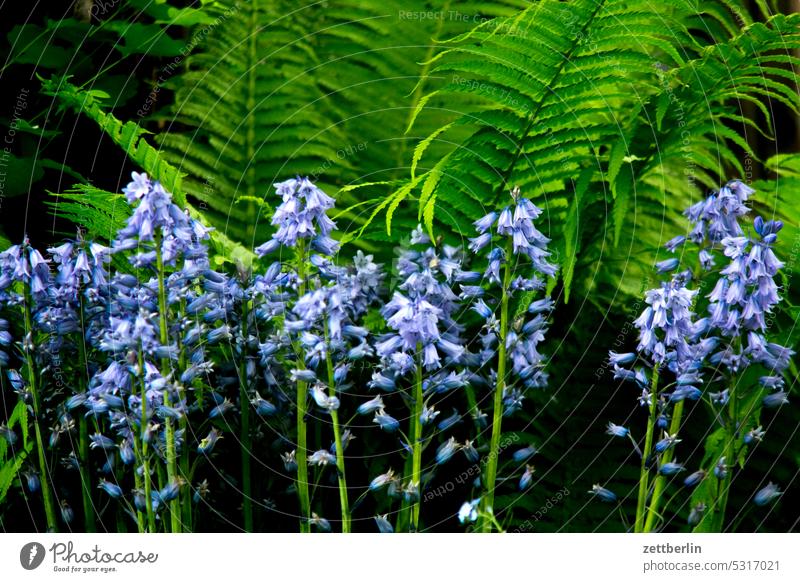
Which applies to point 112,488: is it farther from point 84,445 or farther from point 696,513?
point 696,513

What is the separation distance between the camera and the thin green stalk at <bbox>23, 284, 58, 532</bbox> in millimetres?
901

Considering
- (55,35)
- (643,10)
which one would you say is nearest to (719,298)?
(643,10)

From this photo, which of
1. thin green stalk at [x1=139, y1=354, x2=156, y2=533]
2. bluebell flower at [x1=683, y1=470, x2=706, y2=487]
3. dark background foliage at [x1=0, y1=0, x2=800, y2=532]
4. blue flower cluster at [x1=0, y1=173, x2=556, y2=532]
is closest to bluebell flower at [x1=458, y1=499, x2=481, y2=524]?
blue flower cluster at [x1=0, y1=173, x2=556, y2=532]

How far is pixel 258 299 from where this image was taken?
3.15 feet

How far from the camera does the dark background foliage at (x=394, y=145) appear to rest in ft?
3.61

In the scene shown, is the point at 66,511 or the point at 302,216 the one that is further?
the point at 66,511

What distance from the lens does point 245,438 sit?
3.05ft

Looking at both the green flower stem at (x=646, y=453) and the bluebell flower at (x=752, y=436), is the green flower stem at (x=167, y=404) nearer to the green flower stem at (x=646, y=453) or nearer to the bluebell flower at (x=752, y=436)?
the green flower stem at (x=646, y=453)

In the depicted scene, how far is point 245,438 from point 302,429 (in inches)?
3.7

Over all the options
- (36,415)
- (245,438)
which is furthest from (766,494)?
(36,415)

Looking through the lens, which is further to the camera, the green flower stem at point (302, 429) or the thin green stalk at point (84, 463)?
the thin green stalk at point (84, 463)

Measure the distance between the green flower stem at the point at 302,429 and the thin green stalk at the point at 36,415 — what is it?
291 millimetres

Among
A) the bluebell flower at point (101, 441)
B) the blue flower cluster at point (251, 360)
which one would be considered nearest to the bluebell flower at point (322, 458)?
the blue flower cluster at point (251, 360)
